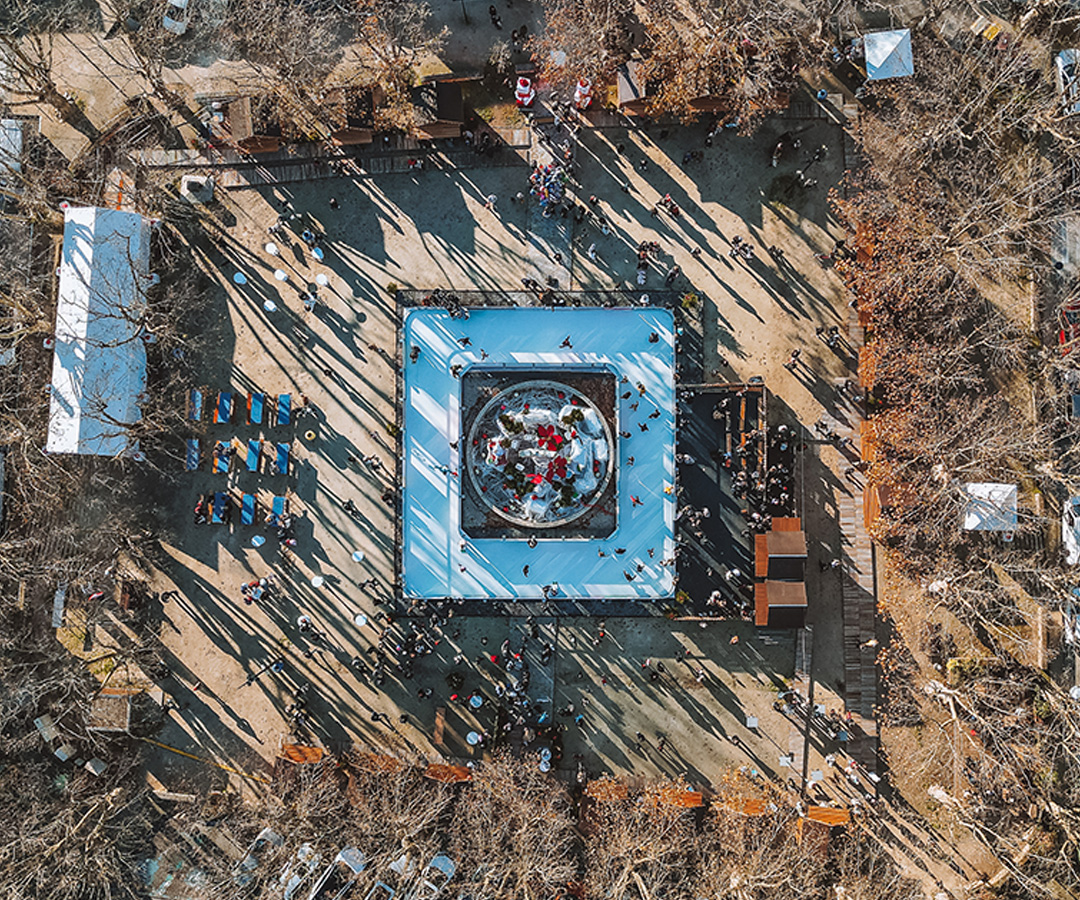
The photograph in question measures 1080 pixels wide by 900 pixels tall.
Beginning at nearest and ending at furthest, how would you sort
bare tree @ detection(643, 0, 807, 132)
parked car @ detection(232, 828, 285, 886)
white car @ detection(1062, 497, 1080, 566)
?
parked car @ detection(232, 828, 285, 886), bare tree @ detection(643, 0, 807, 132), white car @ detection(1062, 497, 1080, 566)

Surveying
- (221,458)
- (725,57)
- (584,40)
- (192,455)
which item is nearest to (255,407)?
(221,458)

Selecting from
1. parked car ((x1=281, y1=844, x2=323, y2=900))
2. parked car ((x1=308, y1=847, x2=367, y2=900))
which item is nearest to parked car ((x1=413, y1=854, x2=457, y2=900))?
parked car ((x1=308, y1=847, x2=367, y2=900))

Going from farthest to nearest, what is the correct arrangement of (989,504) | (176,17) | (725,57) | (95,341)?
(176,17), (725,57), (95,341), (989,504)

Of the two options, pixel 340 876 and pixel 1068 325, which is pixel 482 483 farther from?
pixel 1068 325

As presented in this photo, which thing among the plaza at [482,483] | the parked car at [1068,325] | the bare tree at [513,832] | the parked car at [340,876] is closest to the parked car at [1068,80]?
the parked car at [1068,325]

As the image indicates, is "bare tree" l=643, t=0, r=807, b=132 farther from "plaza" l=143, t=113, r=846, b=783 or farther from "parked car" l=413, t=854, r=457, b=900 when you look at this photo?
"parked car" l=413, t=854, r=457, b=900

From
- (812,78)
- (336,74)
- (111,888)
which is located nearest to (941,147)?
(812,78)

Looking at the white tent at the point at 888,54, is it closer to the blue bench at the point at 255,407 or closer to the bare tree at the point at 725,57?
the bare tree at the point at 725,57
